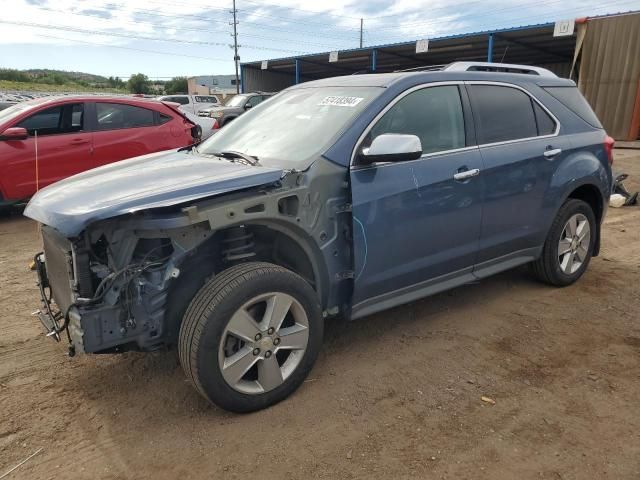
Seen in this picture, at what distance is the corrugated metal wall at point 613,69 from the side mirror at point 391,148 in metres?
17.2

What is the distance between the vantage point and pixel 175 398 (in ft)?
9.93

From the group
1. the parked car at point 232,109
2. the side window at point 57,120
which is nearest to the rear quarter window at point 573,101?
the side window at point 57,120

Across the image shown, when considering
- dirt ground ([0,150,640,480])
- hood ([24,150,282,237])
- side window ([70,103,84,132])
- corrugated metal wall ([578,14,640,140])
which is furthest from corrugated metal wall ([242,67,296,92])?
hood ([24,150,282,237])

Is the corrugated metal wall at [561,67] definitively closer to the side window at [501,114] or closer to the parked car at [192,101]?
the parked car at [192,101]

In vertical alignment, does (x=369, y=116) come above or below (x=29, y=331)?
above

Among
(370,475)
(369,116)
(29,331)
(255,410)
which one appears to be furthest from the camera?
(29,331)

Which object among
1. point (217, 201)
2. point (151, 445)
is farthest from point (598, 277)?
point (151, 445)

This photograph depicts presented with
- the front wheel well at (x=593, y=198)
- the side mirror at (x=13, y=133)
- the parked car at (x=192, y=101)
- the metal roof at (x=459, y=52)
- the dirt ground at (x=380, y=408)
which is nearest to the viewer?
the dirt ground at (x=380, y=408)

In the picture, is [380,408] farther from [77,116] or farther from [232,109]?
[232,109]

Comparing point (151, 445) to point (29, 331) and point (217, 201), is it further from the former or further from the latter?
point (29, 331)

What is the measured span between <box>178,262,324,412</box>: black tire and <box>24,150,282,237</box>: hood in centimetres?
46

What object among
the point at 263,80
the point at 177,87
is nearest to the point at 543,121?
the point at 263,80

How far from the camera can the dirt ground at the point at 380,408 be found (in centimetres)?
248

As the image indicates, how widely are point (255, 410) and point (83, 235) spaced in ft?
4.20
